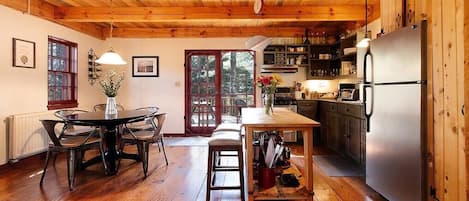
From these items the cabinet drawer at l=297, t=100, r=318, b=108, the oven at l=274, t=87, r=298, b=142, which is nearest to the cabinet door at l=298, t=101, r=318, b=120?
the cabinet drawer at l=297, t=100, r=318, b=108

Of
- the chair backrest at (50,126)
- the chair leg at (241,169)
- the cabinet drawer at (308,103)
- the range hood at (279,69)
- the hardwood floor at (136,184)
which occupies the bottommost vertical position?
the hardwood floor at (136,184)

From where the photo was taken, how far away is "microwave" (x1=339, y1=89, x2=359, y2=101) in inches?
198

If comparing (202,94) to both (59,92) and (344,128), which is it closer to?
(59,92)

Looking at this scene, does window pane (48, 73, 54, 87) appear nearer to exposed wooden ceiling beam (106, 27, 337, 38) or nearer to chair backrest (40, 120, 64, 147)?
exposed wooden ceiling beam (106, 27, 337, 38)

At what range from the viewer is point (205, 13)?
487 cm

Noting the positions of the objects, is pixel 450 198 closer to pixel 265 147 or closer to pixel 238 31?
pixel 265 147

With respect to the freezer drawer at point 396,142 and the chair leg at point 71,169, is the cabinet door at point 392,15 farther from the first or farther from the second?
the chair leg at point 71,169

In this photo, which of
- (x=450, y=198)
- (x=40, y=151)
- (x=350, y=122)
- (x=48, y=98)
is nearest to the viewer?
(x=450, y=198)

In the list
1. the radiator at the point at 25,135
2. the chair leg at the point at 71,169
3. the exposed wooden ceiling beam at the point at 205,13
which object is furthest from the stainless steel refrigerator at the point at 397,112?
the radiator at the point at 25,135

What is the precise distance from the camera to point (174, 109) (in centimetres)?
671

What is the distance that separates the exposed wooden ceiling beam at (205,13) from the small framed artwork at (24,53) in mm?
694

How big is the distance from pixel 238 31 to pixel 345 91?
2.56m

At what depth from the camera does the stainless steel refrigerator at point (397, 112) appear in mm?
2283

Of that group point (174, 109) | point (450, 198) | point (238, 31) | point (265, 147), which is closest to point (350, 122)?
point (265, 147)
